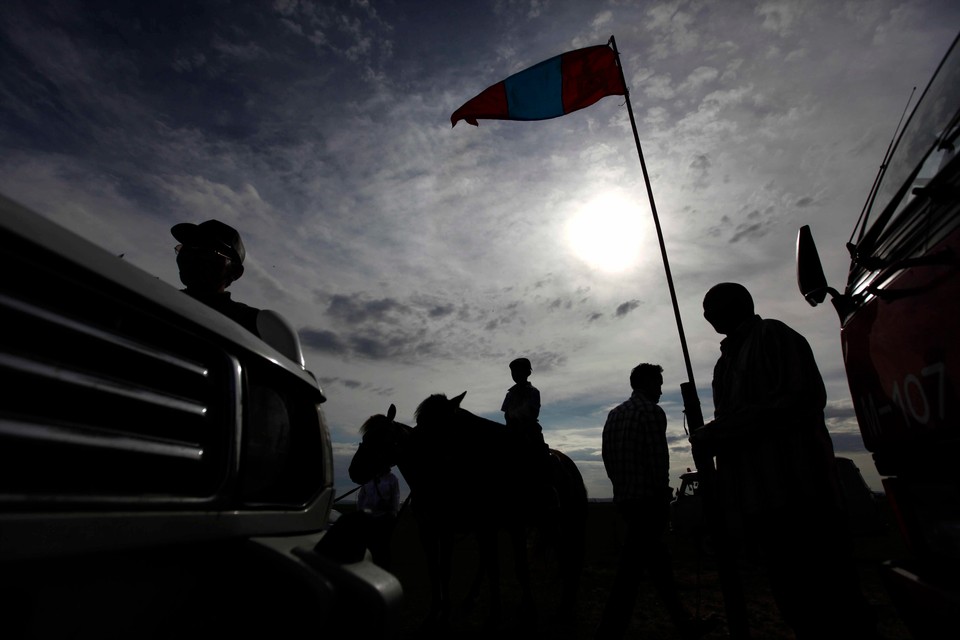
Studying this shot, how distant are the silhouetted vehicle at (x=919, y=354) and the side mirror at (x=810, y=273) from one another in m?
0.22

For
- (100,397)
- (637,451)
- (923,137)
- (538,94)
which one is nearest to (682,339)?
(637,451)

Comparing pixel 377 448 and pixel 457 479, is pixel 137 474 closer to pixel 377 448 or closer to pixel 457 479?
pixel 457 479

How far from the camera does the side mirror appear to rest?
2738mm

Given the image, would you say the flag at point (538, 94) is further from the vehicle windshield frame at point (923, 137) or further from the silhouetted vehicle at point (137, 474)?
the silhouetted vehicle at point (137, 474)

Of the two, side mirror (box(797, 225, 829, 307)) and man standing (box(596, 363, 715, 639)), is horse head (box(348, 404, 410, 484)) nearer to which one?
man standing (box(596, 363, 715, 639))

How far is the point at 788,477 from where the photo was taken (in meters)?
2.27

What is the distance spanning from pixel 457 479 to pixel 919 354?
4.50 m

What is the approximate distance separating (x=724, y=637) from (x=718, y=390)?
9.47ft

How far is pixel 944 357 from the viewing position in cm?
163

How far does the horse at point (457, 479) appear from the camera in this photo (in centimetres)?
536

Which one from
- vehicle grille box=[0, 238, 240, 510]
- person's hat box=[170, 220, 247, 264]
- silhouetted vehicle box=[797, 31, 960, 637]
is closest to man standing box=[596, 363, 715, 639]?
silhouetted vehicle box=[797, 31, 960, 637]

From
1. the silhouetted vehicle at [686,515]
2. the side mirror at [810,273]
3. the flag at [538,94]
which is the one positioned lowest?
the silhouetted vehicle at [686,515]

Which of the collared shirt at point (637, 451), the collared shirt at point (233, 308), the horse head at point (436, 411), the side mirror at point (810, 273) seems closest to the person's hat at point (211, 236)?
the collared shirt at point (233, 308)

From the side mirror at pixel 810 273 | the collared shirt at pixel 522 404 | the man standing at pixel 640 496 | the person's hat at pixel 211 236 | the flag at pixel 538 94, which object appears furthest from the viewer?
the flag at pixel 538 94
